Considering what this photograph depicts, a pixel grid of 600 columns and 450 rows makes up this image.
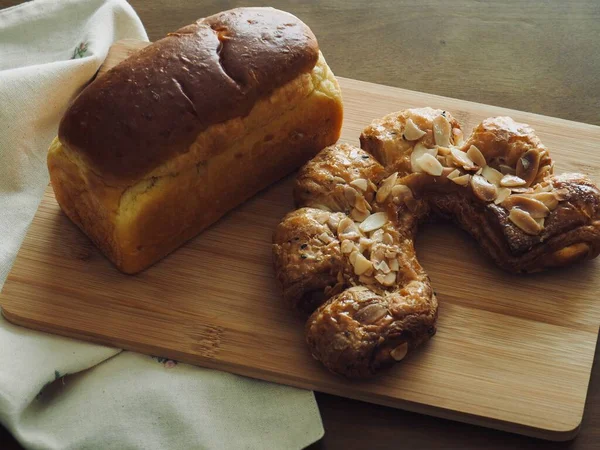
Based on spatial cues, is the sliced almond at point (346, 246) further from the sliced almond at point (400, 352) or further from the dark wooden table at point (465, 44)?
the dark wooden table at point (465, 44)

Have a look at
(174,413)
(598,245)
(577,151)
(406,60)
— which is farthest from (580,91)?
(174,413)

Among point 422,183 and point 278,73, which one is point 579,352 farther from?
point 278,73

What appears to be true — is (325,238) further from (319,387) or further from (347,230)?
(319,387)

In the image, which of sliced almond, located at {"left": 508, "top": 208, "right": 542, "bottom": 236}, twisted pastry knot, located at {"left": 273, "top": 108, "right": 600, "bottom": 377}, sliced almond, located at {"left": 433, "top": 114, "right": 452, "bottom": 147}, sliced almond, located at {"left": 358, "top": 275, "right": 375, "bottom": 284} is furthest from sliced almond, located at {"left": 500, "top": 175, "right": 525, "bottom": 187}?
sliced almond, located at {"left": 358, "top": 275, "right": 375, "bottom": 284}

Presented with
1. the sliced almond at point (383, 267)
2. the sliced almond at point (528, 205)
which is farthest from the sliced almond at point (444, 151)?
the sliced almond at point (383, 267)

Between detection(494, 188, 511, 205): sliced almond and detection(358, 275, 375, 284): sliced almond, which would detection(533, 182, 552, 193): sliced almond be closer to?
detection(494, 188, 511, 205): sliced almond
